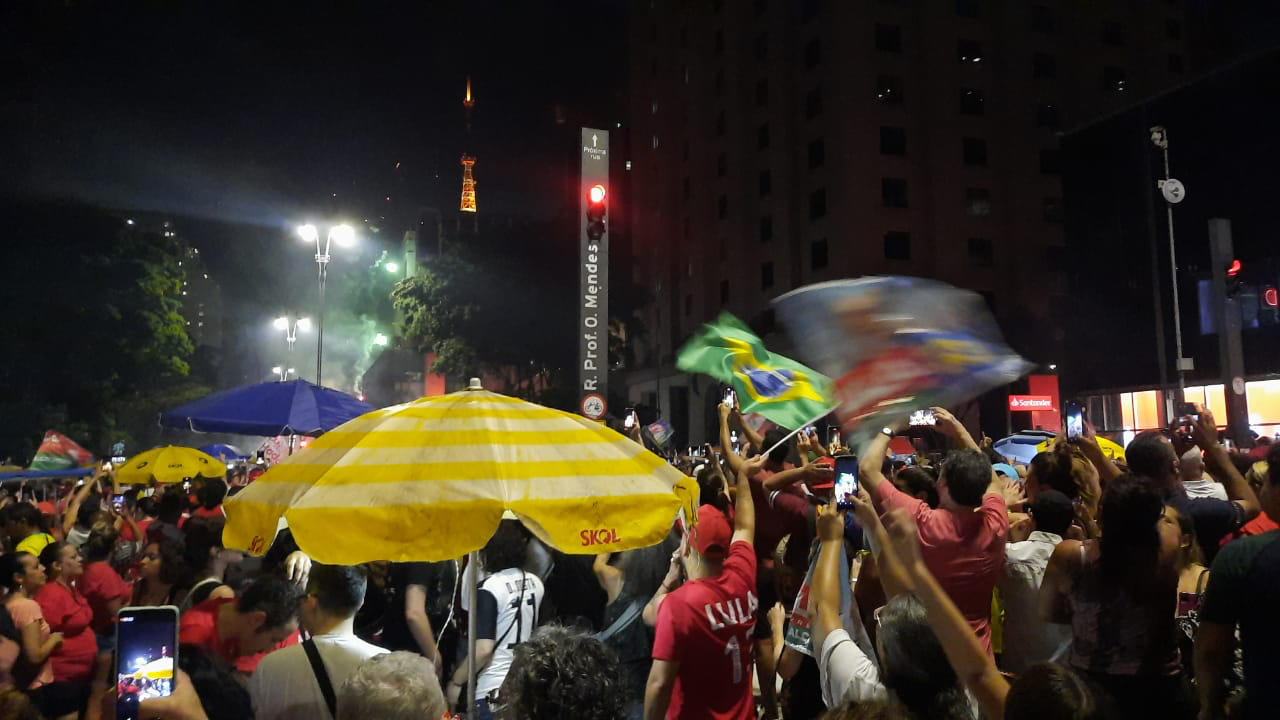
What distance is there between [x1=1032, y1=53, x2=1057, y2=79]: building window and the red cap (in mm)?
45996

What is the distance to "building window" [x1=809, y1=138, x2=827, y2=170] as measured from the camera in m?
41.1

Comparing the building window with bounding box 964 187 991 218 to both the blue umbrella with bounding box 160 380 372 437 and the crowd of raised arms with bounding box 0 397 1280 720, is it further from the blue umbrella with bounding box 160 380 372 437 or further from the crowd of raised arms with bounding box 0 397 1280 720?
the blue umbrella with bounding box 160 380 372 437

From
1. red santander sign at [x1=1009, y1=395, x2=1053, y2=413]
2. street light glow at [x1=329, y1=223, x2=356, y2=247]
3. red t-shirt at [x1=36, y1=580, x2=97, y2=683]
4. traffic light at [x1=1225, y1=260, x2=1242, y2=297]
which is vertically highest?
street light glow at [x1=329, y1=223, x2=356, y2=247]

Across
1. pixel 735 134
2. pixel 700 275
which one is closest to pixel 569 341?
pixel 700 275

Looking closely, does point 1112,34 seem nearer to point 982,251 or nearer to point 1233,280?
point 982,251

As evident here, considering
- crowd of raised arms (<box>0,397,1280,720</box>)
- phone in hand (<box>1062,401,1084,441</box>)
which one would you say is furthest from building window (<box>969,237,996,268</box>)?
crowd of raised arms (<box>0,397,1280,720</box>)

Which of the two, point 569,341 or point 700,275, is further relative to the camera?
point 700,275

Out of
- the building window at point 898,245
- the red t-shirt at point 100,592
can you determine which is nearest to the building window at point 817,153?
the building window at point 898,245

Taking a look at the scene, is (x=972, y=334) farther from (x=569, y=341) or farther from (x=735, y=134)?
(x=735, y=134)

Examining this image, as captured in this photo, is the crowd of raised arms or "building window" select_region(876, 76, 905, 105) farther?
"building window" select_region(876, 76, 905, 105)

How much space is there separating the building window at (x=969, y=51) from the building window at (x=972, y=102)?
4.86 ft

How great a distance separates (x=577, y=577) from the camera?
6.25 metres

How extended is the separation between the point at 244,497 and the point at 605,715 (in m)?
2.54

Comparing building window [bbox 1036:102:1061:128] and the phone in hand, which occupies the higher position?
building window [bbox 1036:102:1061:128]
